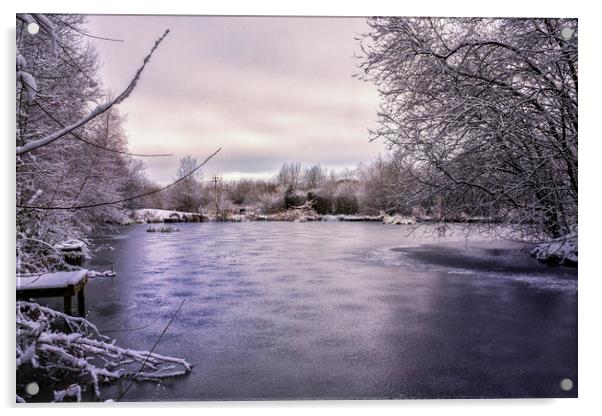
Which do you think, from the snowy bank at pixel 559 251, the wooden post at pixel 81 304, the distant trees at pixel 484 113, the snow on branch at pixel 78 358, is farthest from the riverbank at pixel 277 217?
the snow on branch at pixel 78 358

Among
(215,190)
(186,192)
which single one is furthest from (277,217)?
(186,192)

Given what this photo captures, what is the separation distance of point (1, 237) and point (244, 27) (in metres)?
2.22

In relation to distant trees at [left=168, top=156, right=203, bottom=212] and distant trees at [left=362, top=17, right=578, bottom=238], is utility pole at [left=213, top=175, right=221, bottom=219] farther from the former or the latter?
distant trees at [left=362, top=17, right=578, bottom=238]

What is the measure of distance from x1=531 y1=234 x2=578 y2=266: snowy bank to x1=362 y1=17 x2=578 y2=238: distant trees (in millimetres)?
95

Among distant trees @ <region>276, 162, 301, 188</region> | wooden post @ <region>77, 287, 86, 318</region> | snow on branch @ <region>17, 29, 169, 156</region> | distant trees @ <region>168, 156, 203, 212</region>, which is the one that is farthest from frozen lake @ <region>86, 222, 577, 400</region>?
snow on branch @ <region>17, 29, 169, 156</region>

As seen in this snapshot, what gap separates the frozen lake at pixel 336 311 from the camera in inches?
116

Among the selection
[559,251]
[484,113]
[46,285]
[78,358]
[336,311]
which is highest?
[484,113]

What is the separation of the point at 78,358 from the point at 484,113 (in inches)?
130

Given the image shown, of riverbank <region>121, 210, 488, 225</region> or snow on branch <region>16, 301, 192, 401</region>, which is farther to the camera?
riverbank <region>121, 210, 488, 225</region>

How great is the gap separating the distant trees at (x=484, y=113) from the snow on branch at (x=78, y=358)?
2.05 m

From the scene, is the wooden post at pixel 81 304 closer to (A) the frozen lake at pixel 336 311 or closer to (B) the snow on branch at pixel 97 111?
(A) the frozen lake at pixel 336 311

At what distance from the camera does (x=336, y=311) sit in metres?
3.42

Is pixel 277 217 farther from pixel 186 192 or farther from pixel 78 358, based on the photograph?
pixel 78 358

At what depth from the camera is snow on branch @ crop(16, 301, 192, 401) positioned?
2914mm
